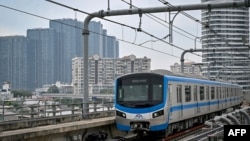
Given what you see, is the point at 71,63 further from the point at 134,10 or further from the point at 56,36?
the point at 134,10

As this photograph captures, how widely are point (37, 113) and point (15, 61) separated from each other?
95.7 feet

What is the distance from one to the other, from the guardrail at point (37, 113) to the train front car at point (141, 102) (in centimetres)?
190

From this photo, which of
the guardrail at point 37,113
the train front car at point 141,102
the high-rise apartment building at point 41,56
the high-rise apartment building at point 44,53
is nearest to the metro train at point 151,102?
the train front car at point 141,102

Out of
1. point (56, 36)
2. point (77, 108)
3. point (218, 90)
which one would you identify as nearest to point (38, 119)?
point (77, 108)

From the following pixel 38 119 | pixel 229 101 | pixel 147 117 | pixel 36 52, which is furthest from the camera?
pixel 36 52

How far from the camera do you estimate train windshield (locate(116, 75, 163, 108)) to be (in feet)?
54.5

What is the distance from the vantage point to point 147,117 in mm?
16328

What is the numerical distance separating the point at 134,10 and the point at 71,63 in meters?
39.6

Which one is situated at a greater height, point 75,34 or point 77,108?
point 75,34

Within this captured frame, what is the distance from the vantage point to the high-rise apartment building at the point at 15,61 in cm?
3966

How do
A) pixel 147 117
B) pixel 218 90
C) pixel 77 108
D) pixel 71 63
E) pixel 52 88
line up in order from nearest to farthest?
pixel 147 117 → pixel 77 108 → pixel 218 90 → pixel 52 88 → pixel 71 63

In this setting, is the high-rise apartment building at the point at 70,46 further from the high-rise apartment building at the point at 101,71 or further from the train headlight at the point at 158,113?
the train headlight at the point at 158,113

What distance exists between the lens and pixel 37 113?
50.2 feet

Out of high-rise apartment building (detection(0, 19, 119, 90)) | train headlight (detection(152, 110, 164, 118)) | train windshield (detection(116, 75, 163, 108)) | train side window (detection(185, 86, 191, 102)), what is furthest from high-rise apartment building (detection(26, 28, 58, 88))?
train headlight (detection(152, 110, 164, 118))
